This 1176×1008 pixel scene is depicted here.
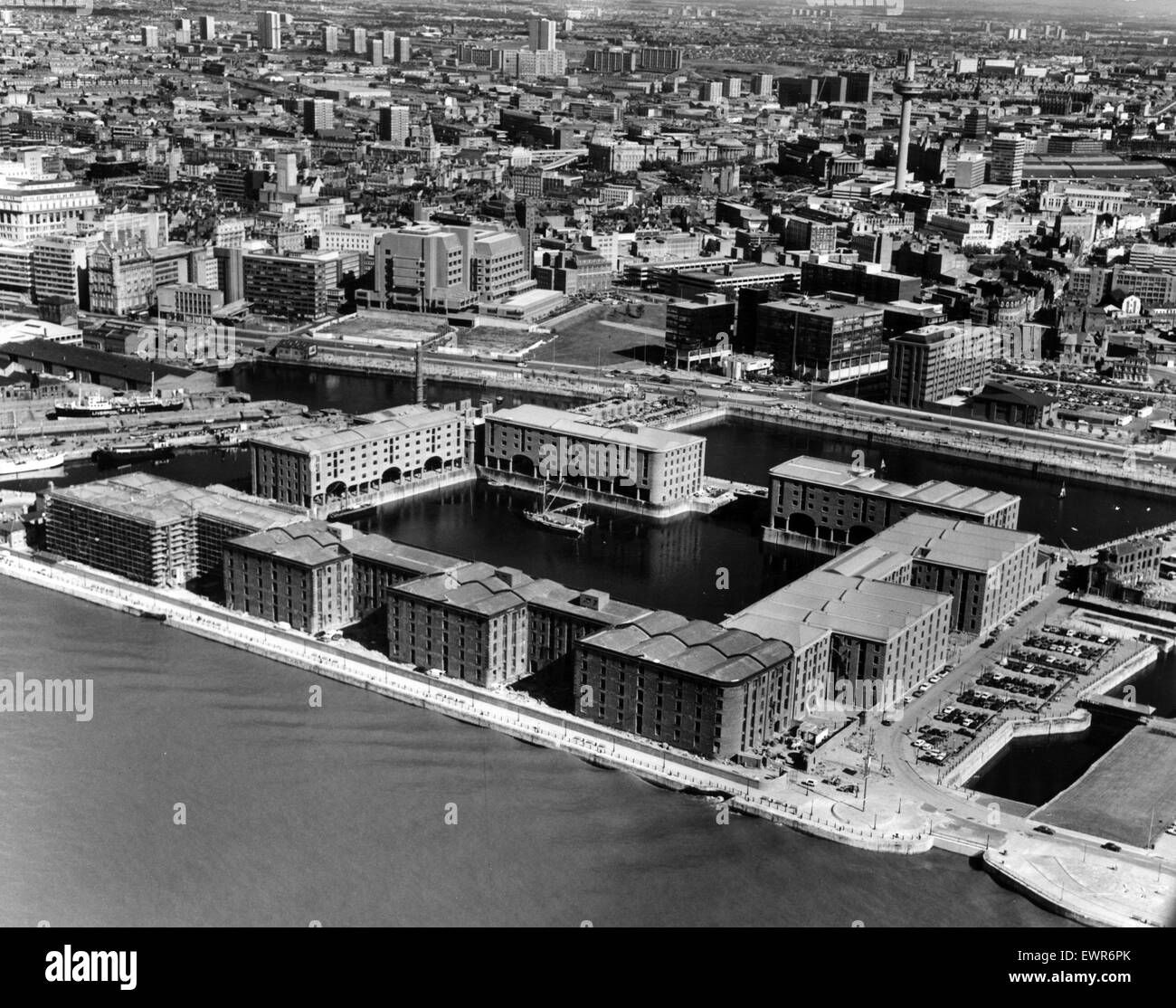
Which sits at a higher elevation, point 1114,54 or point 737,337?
point 1114,54

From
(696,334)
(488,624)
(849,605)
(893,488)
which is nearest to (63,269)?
(696,334)

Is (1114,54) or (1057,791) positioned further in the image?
(1114,54)

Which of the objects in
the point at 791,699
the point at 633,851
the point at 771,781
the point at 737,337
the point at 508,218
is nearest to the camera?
the point at 633,851

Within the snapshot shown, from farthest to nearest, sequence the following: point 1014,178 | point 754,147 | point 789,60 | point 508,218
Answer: point 789,60 → point 754,147 → point 1014,178 → point 508,218

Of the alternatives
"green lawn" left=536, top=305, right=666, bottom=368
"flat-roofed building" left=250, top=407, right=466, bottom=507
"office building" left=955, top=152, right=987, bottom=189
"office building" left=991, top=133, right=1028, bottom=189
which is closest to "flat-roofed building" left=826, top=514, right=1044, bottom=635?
"flat-roofed building" left=250, top=407, right=466, bottom=507

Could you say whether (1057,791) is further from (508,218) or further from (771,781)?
(508,218)

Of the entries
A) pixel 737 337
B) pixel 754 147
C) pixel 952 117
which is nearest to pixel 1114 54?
pixel 952 117

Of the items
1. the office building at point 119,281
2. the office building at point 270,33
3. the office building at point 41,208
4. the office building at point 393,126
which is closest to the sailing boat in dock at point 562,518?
the office building at point 119,281
